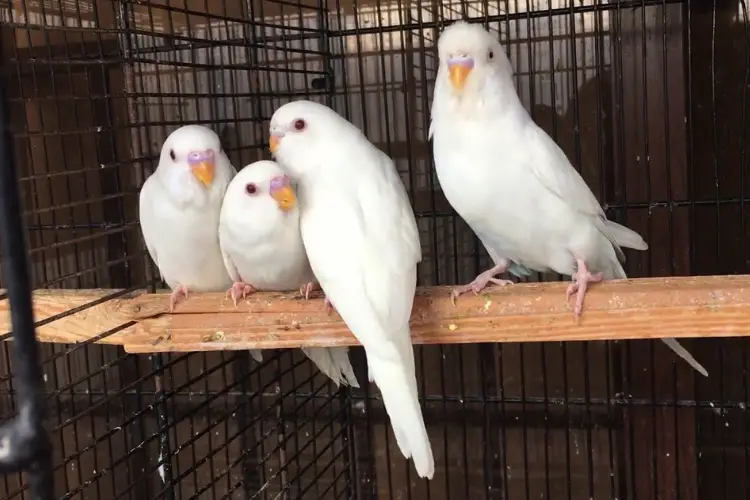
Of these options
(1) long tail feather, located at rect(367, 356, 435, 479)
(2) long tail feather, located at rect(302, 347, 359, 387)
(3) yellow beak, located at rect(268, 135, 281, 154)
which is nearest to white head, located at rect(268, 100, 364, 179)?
(3) yellow beak, located at rect(268, 135, 281, 154)

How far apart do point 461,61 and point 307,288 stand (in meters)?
0.45

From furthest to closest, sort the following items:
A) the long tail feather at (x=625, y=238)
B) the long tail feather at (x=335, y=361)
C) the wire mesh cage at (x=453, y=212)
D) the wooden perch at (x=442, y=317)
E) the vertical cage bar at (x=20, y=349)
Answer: the wire mesh cage at (x=453, y=212) < the long tail feather at (x=335, y=361) < the long tail feather at (x=625, y=238) < the wooden perch at (x=442, y=317) < the vertical cage bar at (x=20, y=349)

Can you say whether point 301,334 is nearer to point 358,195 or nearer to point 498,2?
point 358,195

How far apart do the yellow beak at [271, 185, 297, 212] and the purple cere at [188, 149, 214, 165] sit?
0.16 meters

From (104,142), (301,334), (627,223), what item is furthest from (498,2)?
(104,142)

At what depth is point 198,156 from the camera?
1.23 metres

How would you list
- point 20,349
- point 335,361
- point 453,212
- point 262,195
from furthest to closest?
point 453,212 < point 335,361 < point 262,195 < point 20,349

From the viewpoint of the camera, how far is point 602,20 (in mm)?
1771

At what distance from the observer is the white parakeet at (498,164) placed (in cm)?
123

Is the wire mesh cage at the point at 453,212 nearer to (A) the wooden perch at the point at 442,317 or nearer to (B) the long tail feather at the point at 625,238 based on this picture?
(B) the long tail feather at the point at 625,238

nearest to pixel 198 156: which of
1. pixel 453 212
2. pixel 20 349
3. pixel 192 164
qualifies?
pixel 192 164

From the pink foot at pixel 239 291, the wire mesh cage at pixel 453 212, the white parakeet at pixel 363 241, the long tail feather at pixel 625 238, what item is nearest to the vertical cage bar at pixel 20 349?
the white parakeet at pixel 363 241

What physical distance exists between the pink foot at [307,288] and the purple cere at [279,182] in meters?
0.20

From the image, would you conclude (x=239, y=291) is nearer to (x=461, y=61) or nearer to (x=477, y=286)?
(x=477, y=286)
